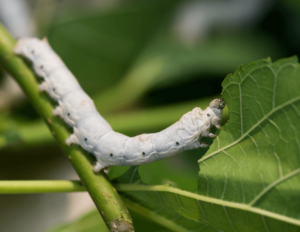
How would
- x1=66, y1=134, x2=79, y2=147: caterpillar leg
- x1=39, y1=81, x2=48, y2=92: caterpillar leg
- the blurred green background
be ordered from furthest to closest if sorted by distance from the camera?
the blurred green background → x1=39, y1=81, x2=48, y2=92: caterpillar leg → x1=66, y1=134, x2=79, y2=147: caterpillar leg

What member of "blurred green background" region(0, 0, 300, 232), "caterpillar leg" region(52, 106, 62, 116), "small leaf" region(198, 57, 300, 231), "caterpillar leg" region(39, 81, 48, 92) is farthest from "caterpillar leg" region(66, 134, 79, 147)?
"blurred green background" region(0, 0, 300, 232)

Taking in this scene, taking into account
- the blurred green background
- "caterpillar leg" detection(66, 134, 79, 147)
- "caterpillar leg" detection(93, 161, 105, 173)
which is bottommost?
"caterpillar leg" detection(93, 161, 105, 173)

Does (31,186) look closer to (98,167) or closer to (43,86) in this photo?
(98,167)

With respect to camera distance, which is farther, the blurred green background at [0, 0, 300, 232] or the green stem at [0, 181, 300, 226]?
the blurred green background at [0, 0, 300, 232]

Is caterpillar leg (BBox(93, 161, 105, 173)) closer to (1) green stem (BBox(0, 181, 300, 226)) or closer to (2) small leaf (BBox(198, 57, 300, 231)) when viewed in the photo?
(1) green stem (BBox(0, 181, 300, 226))

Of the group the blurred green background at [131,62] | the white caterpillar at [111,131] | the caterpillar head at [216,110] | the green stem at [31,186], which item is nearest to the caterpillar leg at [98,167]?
the white caterpillar at [111,131]

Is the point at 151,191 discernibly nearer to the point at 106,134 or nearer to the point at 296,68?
the point at 106,134
